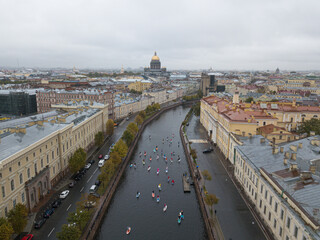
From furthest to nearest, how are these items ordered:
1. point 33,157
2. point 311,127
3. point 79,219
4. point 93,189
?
point 311,127, point 93,189, point 33,157, point 79,219

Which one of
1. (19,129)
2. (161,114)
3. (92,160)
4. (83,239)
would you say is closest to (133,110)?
(161,114)

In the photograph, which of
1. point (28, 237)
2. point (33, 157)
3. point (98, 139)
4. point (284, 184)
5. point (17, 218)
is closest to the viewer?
point (284, 184)

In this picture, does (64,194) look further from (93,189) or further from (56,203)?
(93,189)

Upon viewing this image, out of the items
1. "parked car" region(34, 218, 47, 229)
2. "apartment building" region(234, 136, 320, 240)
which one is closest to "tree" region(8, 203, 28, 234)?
"parked car" region(34, 218, 47, 229)

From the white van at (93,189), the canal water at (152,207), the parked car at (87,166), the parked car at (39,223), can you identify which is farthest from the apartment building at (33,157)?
the canal water at (152,207)

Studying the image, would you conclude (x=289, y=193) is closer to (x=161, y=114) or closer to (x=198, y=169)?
(x=198, y=169)

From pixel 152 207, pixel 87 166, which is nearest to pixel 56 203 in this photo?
pixel 152 207
